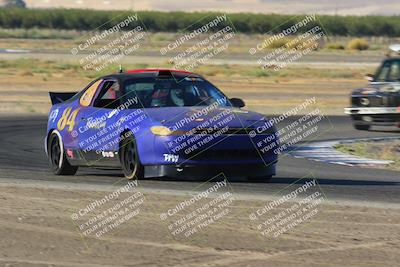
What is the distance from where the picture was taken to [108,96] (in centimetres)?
1352

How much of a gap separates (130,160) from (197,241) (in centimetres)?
412

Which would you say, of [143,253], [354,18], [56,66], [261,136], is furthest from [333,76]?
[354,18]

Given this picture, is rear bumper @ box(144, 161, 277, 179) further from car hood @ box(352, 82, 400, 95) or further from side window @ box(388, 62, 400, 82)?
side window @ box(388, 62, 400, 82)

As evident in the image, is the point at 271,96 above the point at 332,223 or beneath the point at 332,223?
beneath

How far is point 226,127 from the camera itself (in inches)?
483

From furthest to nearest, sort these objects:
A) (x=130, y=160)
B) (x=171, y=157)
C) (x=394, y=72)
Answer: (x=394, y=72), (x=130, y=160), (x=171, y=157)

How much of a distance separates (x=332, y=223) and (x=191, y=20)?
433 ft

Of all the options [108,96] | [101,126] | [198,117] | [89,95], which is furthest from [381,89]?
[198,117]

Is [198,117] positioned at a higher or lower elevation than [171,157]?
higher

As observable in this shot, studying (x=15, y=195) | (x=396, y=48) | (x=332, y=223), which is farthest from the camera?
(x=396, y=48)

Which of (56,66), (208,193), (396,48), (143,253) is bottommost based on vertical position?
(56,66)

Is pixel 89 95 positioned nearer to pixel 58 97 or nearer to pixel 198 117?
pixel 58 97

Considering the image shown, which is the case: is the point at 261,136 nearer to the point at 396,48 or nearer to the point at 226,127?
the point at 226,127

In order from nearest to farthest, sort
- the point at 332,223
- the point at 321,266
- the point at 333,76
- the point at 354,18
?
the point at 321,266
the point at 332,223
the point at 333,76
the point at 354,18
